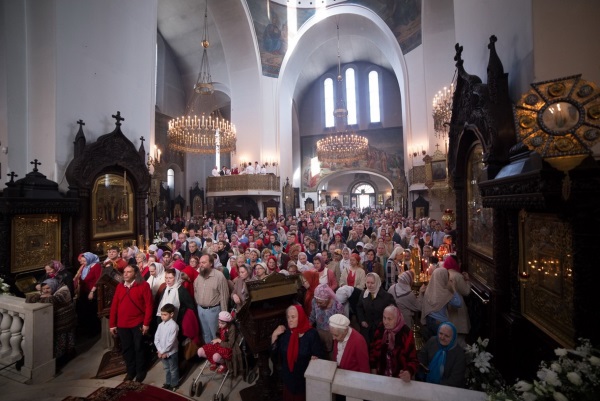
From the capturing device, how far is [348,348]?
2.61m

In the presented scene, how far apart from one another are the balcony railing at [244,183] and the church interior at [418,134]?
0.28 feet

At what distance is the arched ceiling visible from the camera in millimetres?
15922

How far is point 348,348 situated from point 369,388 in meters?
0.67

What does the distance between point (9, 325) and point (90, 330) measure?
1365 mm

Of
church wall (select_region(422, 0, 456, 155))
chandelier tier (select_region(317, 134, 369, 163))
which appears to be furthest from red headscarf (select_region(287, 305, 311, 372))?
chandelier tier (select_region(317, 134, 369, 163))

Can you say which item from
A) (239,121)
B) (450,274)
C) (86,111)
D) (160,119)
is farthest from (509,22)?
(160,119)

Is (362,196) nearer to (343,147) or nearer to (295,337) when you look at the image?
(343,147)

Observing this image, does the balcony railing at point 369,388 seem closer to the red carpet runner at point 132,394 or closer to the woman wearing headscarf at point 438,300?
the woman wearing headscarf at point 438,300

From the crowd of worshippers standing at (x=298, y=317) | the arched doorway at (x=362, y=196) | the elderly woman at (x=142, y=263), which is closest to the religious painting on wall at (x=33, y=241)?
the crowd of worshippers standing at (x=298, y=317)

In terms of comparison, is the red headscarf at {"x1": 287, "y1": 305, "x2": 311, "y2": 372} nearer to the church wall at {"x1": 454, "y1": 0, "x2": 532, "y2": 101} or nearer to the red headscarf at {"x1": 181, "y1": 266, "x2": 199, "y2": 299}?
the red headscarf at {"x1": 181, "y1": 266, "x2": 199, "y2": 299}

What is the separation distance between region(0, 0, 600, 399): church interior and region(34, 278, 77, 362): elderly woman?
447 millimetres

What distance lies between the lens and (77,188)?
19.4ft

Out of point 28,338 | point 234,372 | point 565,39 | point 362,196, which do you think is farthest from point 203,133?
point 362,196

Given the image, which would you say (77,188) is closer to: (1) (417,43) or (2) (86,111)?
(2) (86,111)
